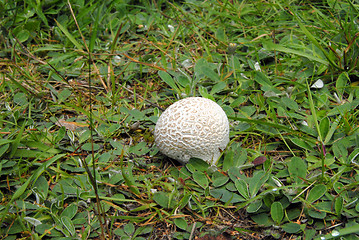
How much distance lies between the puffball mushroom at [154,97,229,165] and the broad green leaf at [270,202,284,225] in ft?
1.70

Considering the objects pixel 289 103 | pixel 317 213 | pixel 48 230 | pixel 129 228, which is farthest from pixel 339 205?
pixel 48 230

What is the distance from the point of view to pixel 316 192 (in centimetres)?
223

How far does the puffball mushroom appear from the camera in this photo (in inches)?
94.0

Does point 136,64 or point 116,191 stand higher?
point 136,64

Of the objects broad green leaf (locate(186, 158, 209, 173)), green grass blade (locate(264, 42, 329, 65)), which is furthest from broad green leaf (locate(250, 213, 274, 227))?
green grass blade (locate(264, 42, 329, 65))

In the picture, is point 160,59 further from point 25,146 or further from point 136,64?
point 25,146

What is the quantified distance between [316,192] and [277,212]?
0.30 m

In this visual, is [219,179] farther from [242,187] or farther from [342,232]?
[342,232]

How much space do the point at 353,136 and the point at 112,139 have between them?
181 centimetres

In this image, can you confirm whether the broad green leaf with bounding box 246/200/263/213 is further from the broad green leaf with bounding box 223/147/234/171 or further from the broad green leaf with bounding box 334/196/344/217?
the broad green leaf with bounding box 334/196/344/217

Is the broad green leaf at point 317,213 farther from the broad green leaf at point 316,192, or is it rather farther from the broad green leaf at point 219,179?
the broad green leaf at point 219,179

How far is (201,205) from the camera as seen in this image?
88.7 inches

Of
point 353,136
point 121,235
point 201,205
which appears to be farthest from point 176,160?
point 353,136

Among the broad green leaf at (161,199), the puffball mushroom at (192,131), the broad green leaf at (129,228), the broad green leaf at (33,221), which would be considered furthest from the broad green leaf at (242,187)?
the broad green leaf at (33,221)
